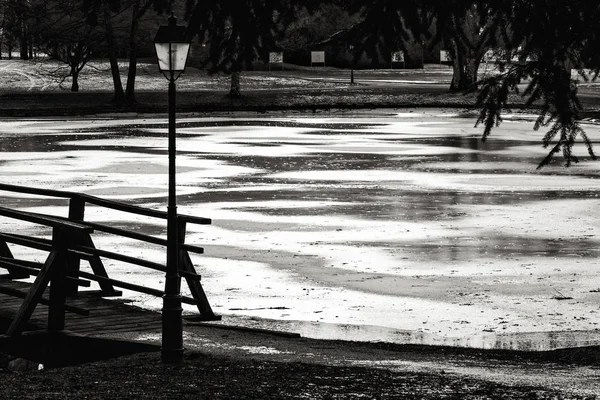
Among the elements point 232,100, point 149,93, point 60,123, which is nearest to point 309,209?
point 60,123

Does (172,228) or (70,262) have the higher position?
(172,228)

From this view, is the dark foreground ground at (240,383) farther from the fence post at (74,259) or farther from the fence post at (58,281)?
the fence post at (74,259)

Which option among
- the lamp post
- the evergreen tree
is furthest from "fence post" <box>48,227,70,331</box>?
the evergreen tree

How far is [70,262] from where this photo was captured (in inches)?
490

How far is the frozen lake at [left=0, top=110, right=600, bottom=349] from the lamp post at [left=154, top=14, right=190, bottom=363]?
1995mm

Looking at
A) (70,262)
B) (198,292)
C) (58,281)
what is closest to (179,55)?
(58,281)

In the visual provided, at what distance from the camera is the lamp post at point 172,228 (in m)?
10.7

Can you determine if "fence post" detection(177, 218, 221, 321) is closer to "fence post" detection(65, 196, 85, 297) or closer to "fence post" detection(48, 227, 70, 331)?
"fence post" detection(65, 196, 85, 297)

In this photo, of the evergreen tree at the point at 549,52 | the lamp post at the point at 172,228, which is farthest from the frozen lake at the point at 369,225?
the evergreen tree at the point at 549,52

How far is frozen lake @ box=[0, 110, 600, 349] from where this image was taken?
13.1 metres

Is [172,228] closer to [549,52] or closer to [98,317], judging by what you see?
[98,317]

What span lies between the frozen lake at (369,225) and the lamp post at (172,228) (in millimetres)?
1995

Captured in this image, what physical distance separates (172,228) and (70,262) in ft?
6.40

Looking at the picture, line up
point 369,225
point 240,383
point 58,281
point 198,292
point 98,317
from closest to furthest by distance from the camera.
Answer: point 240,383
point 58,281
point 98,317
point 198,292
point 369,225
